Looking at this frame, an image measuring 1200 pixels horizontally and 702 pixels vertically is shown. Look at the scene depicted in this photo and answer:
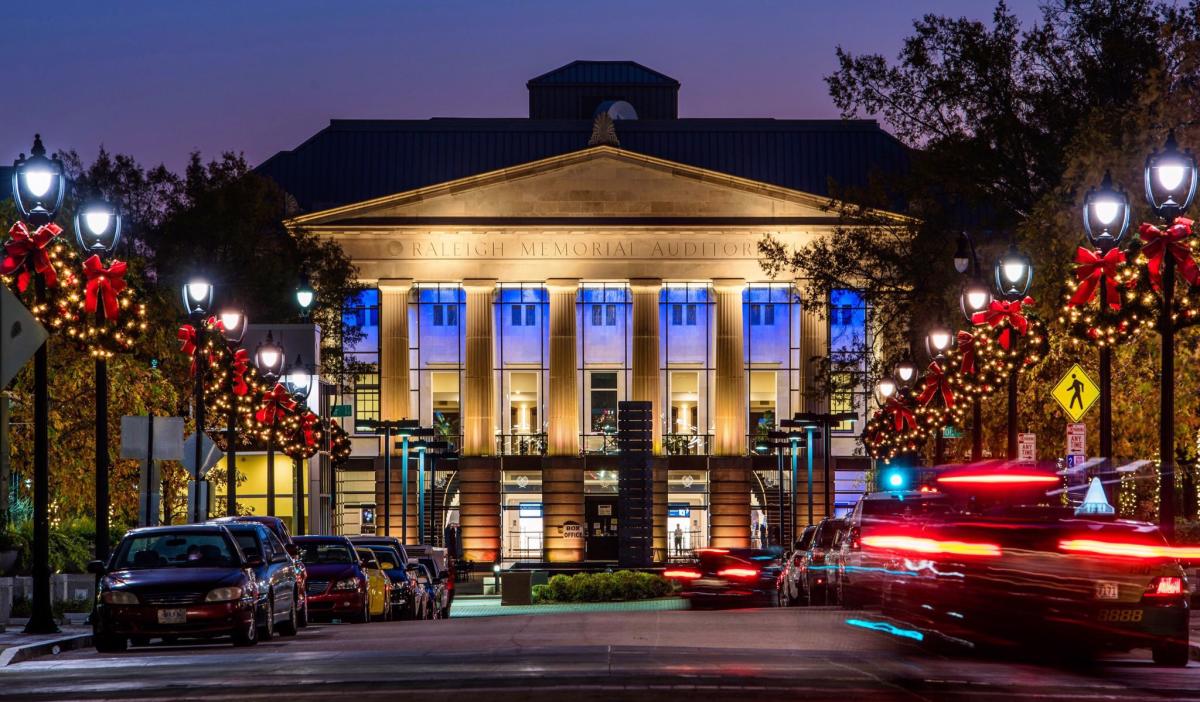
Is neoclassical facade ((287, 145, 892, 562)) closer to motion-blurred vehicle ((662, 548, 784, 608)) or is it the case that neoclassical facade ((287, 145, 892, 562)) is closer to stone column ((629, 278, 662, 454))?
stone column ((629, 278, 662, 454))

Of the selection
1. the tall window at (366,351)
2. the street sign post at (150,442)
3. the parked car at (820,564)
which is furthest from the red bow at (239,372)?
the tall window at (366,351)

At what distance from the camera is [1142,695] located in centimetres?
1587

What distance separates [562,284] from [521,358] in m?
4.48

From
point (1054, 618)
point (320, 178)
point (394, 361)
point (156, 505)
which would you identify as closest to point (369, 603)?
point (156, 505)

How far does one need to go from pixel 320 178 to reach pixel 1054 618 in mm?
89344

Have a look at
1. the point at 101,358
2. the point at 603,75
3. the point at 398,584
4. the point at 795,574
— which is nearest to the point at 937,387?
the point at 795,574

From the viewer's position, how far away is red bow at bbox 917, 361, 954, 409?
150ft

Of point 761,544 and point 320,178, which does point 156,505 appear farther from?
point 320,178

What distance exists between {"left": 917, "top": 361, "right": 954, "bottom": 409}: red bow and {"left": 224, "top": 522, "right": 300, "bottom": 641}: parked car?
20581 mm

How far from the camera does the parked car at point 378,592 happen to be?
35938mm

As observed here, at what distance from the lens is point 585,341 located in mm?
97062

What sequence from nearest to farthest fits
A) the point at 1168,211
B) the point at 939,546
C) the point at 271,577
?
the point at 939,546
the point at 1168,211
the point at 271,577

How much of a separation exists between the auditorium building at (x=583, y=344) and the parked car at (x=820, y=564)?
5521cm

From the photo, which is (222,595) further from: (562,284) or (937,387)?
(562,284)
